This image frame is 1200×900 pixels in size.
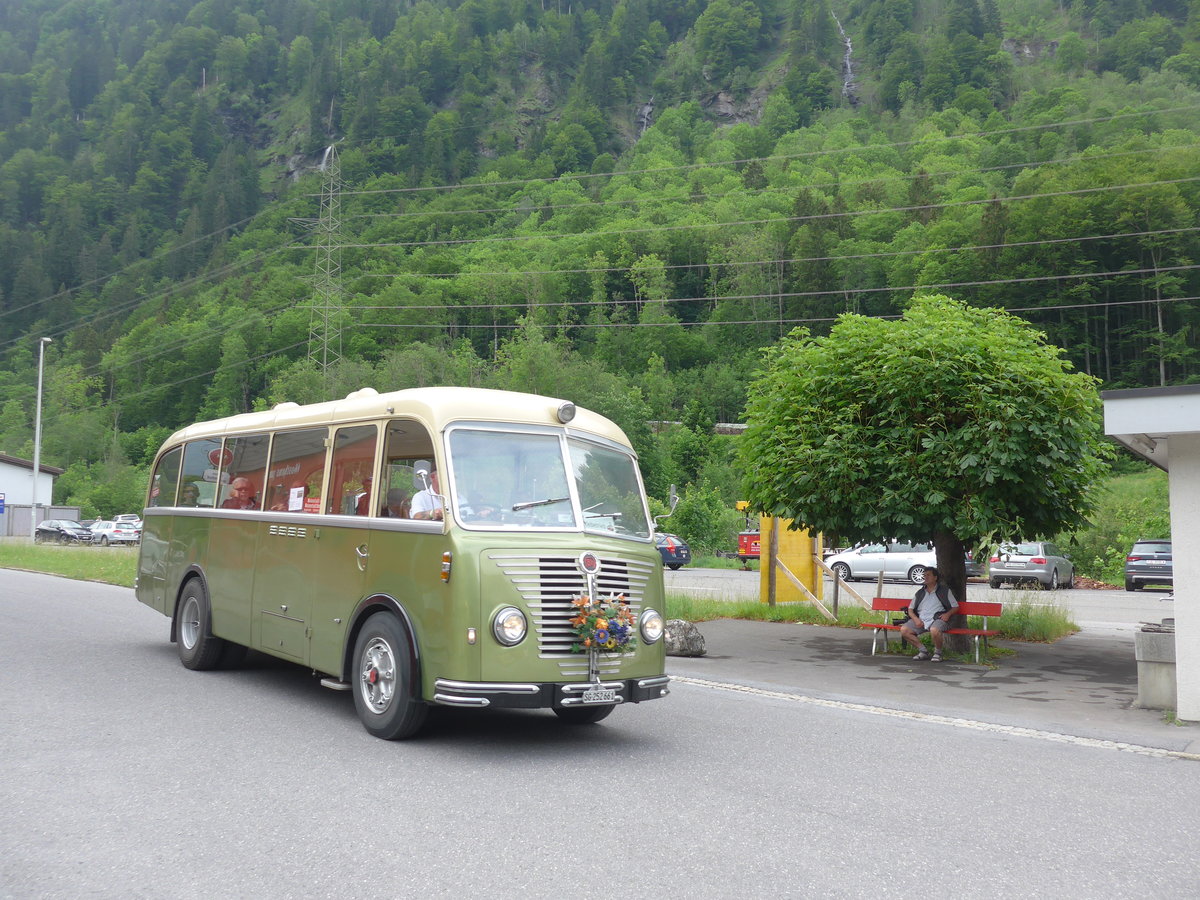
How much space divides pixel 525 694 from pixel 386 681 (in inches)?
49.6

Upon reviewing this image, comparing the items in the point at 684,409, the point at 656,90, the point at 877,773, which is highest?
the point at 656,90

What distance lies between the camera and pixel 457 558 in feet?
26.0

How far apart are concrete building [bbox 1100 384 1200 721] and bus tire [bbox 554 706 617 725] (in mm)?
5235

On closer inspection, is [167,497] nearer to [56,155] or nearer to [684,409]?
[684,409]

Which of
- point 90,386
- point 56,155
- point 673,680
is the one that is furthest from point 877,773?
point 56,155

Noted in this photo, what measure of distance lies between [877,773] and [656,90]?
169676mm

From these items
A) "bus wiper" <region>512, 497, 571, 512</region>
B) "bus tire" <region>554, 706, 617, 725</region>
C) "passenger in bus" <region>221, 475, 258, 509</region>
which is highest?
"passenger in bus" <region>221, 475, 258, 509</region>

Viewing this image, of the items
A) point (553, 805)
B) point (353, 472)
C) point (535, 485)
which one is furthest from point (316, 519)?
point (553, 805)

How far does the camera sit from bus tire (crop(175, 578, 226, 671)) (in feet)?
38.2

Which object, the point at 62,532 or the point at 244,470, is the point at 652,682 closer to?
the point at 244,470

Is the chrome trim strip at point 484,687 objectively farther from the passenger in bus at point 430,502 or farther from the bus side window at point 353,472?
the bus side window at point 353,472

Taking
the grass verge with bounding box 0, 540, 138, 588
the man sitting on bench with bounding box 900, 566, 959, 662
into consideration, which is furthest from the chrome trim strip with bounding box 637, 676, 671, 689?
the grass verge with bounding box 0, 540, 138, 588

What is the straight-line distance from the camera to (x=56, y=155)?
550 feet

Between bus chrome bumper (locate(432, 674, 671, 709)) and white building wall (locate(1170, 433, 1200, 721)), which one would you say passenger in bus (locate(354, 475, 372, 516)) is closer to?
bus chrome bumper (locate(432, 674, 671, 709))
